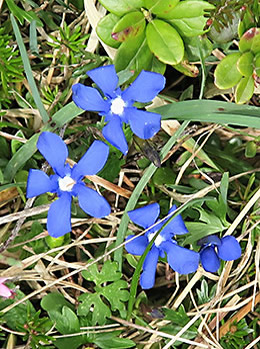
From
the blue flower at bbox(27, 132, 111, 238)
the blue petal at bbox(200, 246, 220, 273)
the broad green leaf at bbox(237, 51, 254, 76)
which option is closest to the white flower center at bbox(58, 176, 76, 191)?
the blue flower at bbox(27, 132, 111, 238)

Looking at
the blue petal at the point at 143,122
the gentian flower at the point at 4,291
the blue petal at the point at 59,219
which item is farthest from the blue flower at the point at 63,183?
the gentian flower at the point at 4,291

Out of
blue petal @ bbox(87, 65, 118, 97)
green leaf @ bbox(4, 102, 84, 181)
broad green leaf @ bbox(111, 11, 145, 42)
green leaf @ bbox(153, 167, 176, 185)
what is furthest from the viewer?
green leaf @ bbox(153, 167, 176, 185)

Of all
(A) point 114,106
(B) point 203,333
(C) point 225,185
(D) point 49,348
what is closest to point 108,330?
(D) point 49,348

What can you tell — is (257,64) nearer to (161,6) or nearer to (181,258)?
(161,6)

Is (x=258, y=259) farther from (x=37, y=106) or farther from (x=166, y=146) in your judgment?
(x=37, y=106)

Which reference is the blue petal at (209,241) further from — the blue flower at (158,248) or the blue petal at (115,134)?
the blue petal at (115,134)

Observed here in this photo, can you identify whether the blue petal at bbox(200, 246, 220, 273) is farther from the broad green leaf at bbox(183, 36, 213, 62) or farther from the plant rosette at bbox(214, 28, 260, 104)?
the broad green leaf at bbox(183, 36, 213, 62)
